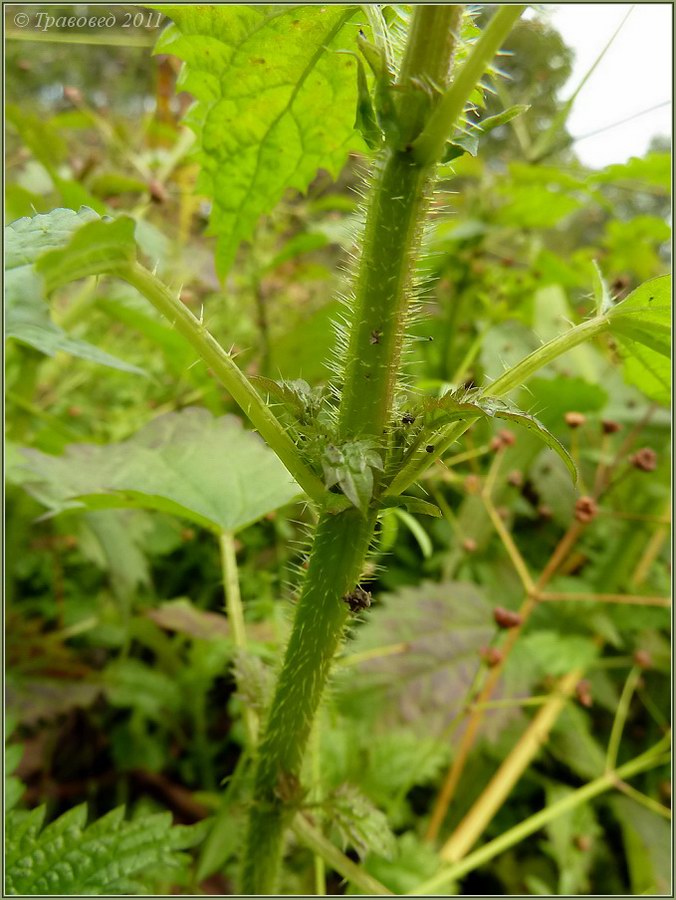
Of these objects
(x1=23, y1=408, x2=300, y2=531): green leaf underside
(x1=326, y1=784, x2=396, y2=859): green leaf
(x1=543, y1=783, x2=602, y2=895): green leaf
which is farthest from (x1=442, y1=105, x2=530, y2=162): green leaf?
(x1=543, y1=783, x2=602, y2=895): green leaf

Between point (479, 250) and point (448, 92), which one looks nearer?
point (448, 92)

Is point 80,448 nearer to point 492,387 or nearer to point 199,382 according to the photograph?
point 199,382

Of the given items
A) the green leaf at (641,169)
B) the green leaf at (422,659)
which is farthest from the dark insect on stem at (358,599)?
the green leaf at (641,169)

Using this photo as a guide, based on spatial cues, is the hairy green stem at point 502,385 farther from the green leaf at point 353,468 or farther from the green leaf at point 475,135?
the green leaf at point 475,135

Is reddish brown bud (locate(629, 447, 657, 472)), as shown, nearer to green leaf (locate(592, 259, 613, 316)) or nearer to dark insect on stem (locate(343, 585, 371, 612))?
green leaf (locate(592, 259, 613, 316))

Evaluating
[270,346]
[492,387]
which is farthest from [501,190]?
[492,387]
